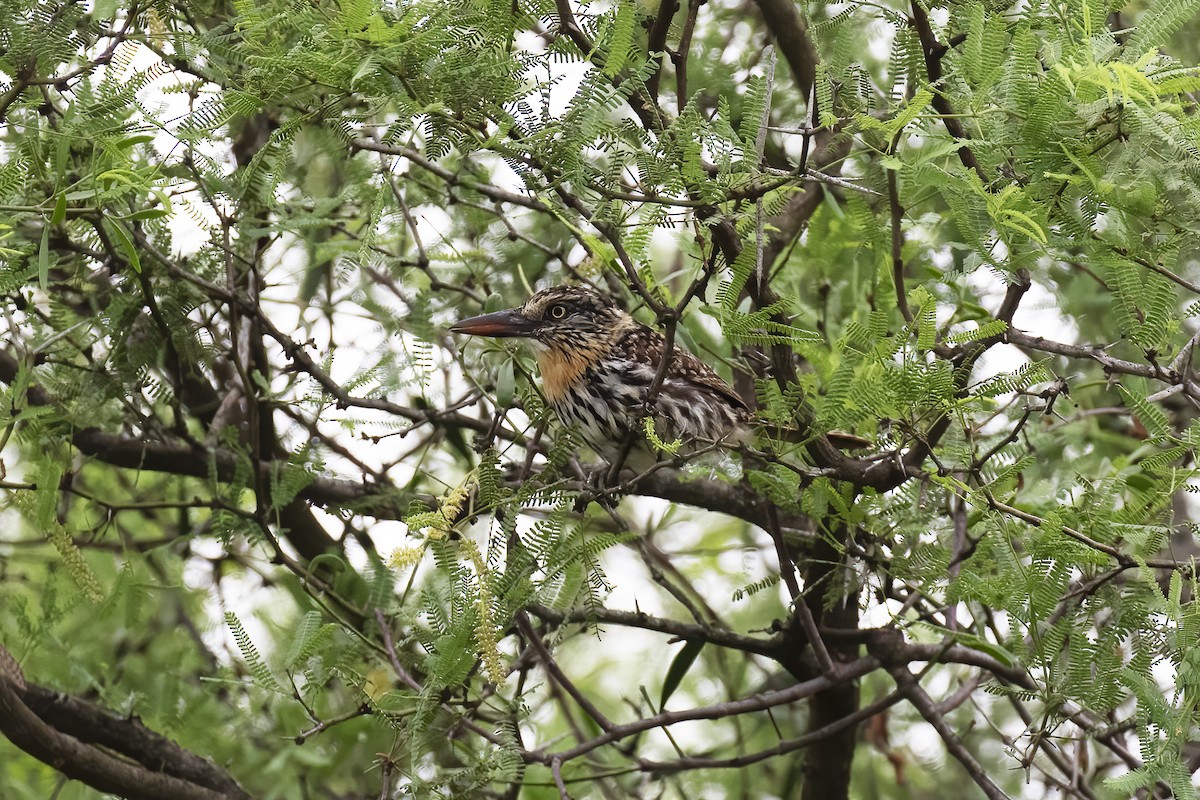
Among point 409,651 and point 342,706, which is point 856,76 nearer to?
point 409,651

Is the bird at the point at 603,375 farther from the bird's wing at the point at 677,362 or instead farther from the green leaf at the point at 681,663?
the green leaf at the point at 681,663

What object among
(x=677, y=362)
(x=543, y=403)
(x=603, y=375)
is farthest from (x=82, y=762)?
(x=677, y=362)

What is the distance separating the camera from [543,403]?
3.42 m

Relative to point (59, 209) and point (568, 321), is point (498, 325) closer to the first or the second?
point (568, 321)

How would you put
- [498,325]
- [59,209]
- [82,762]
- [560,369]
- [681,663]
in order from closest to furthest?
1. [59,209]
2. [82,762]
3. [498,325]
4. [681,663]
5. [560,369]

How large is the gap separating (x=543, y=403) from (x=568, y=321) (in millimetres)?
667

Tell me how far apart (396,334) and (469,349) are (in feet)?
0.96

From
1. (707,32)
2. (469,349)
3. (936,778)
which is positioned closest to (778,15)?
(707,32)

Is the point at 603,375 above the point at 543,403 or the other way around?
above

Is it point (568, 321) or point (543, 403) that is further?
point (568, 321)

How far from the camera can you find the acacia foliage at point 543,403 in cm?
225

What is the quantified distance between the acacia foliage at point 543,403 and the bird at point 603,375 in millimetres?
144

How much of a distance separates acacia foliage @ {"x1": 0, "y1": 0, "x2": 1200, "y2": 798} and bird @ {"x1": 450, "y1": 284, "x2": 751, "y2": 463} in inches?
5.7

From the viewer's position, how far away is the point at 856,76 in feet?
7.96
